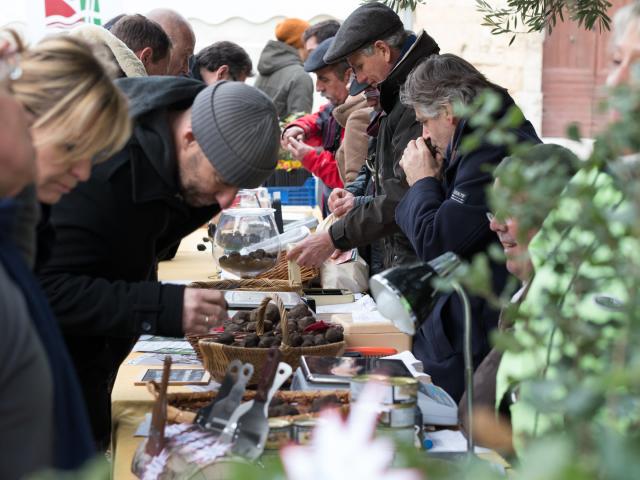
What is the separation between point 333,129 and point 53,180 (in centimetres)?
436

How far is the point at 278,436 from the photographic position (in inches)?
78.2

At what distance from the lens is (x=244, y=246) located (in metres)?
3.59

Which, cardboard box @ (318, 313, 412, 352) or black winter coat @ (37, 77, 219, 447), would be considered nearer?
black winter coat @ (37, 77, 219, 447)

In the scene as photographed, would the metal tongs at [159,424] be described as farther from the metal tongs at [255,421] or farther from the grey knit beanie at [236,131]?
the grey knit beanie at [236,131]

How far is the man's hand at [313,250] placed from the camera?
12.6ft

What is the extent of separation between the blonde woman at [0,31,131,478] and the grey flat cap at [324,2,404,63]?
219cm

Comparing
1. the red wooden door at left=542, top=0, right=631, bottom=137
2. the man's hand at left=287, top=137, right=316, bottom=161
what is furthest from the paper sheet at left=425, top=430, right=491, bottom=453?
the red wooden door at left=542, top=0, right=631, bottom=137

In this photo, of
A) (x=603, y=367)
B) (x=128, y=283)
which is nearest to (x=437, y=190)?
(x=128, y=283)

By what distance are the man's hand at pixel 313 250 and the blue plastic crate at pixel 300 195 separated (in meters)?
3.32

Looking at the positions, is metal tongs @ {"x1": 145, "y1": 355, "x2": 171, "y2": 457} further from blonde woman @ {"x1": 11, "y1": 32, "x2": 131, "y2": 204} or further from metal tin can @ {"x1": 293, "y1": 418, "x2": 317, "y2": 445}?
blonde woman @ {"x1": 11, "y1": 32, "x2": 131, "y2": 204}

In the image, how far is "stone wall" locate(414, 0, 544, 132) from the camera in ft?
29.7

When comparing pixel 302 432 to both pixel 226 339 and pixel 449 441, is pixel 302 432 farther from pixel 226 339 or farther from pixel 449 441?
pixel 226 339

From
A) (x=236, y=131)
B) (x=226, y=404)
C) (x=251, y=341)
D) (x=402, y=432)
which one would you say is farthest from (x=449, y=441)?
(x=236, y=131)

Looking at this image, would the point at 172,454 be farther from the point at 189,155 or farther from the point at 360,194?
the point at 360,194
